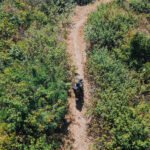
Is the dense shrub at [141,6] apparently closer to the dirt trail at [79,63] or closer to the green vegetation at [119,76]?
the green vegetation at [119,76]

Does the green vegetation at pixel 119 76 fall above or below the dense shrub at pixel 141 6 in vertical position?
below

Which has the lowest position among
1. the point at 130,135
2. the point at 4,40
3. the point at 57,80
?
the point at 130,135

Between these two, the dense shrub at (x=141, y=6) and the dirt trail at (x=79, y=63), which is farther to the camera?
the dense shrub at (x=141, y=6)

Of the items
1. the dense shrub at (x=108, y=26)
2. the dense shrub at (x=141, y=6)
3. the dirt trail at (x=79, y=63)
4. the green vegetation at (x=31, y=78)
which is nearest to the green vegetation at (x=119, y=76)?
the dense shrub at (x=108, y=26)

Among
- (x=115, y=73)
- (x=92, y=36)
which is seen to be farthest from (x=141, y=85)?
(x=92, y=36)

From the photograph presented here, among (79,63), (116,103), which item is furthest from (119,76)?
(79,63)

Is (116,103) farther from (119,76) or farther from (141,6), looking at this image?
(141,6)

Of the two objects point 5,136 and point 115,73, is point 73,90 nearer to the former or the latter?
point 115,73
